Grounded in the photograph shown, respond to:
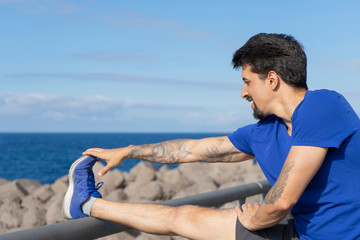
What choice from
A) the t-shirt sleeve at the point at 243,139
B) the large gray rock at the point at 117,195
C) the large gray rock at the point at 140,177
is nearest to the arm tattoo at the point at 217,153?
the t-shirt sleeve at the point at 243,139

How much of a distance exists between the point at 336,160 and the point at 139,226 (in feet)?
3.74

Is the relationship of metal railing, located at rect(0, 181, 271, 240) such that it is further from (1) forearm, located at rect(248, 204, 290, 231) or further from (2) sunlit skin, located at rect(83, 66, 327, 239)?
(1) forearm, located at rect(248, 204, 290, 231)

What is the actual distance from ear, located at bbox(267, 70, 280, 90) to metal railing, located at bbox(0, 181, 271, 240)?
0.84 m

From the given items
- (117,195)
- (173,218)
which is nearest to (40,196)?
(117,195)

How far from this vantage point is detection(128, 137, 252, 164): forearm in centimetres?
347

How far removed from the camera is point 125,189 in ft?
35.3

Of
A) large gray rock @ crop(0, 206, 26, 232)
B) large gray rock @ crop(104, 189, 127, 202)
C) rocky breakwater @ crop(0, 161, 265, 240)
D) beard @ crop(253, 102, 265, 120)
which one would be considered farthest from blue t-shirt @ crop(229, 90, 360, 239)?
large gray rock @ crop(104, 189, 127, 202)

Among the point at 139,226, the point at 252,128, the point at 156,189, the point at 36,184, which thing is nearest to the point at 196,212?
the point at 139,226

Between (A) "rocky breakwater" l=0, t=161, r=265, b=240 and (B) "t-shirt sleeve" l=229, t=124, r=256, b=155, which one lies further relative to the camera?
(A) "rocky breakwater" l=0, t=161, r=265, b=240

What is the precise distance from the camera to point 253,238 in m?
2.60

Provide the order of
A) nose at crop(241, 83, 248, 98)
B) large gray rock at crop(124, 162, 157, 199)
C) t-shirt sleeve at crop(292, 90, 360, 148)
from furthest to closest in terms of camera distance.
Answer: large gray rock at crop(124, 162, 157, 199)
nose at crop(241, 83, 248, 98)
t-shirt sleeve at crop(292, 90, 360, 148)

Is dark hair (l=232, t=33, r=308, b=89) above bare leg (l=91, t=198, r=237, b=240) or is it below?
above

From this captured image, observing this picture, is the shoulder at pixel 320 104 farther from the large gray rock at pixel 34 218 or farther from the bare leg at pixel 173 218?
the large gray rock at pixel 34 218

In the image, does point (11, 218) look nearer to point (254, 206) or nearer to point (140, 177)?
point (140, 177)
